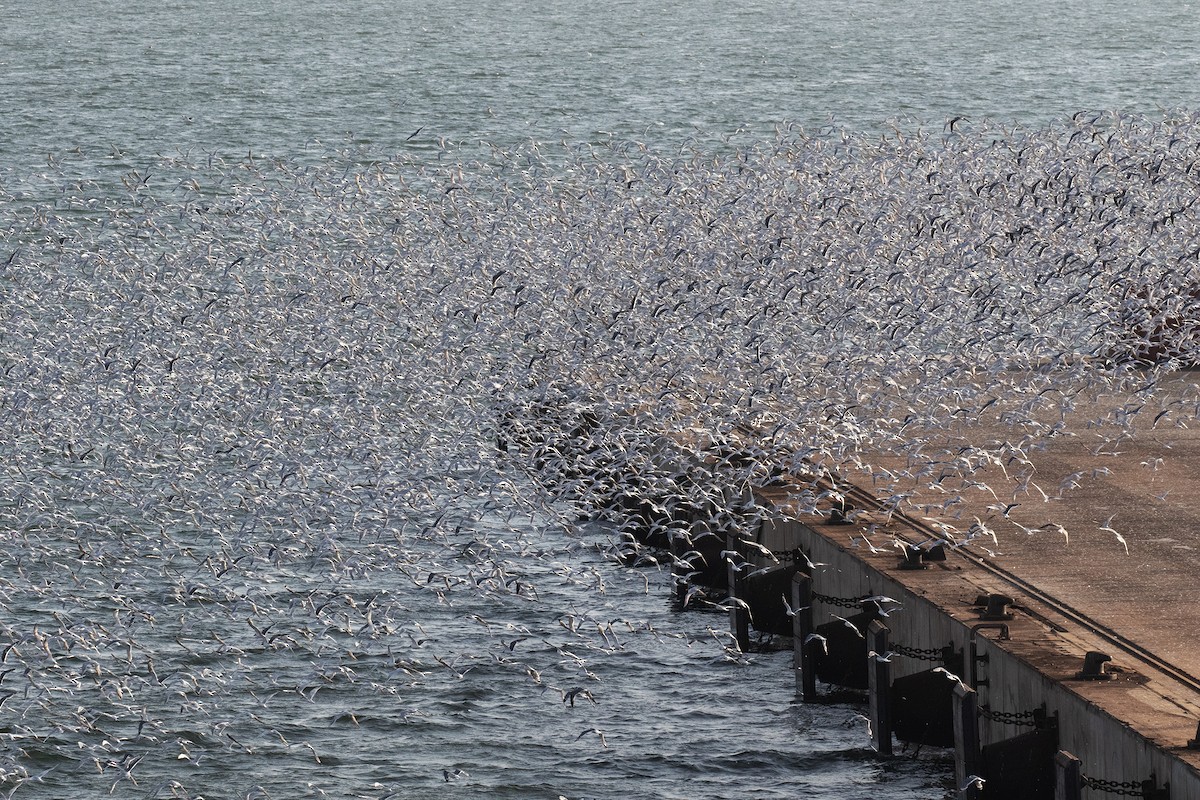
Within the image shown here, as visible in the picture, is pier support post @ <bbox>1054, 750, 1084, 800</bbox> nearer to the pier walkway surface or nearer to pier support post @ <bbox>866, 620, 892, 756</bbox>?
the pier walkway surface

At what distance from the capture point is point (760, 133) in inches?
3260

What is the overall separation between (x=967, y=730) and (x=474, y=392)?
19.7 m

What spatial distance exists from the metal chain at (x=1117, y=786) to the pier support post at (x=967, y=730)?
72.4 inches

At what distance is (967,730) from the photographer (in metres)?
19.4

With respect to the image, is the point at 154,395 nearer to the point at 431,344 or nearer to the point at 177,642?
the point at 431,344

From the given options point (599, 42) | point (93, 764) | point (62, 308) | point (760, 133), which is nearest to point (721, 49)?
point (599, 42)

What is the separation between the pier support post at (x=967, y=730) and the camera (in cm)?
1930

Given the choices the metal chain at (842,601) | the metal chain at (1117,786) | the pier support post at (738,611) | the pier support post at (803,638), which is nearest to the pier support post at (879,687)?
the metal chain at (842,601)

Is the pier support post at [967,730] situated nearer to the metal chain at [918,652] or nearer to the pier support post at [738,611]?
the metal chain at [918,652]

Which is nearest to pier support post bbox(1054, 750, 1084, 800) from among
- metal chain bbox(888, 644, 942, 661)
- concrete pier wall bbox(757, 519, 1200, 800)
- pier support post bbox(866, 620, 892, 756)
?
concrete pier wall bbox(757, 519, 1200, 800)

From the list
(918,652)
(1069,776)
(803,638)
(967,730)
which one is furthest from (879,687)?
(1069,776)

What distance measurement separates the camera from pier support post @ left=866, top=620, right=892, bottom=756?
Result: 21484 mm

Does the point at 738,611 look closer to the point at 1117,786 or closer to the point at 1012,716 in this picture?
the point at 1012,716

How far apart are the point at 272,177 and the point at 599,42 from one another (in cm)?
5203
